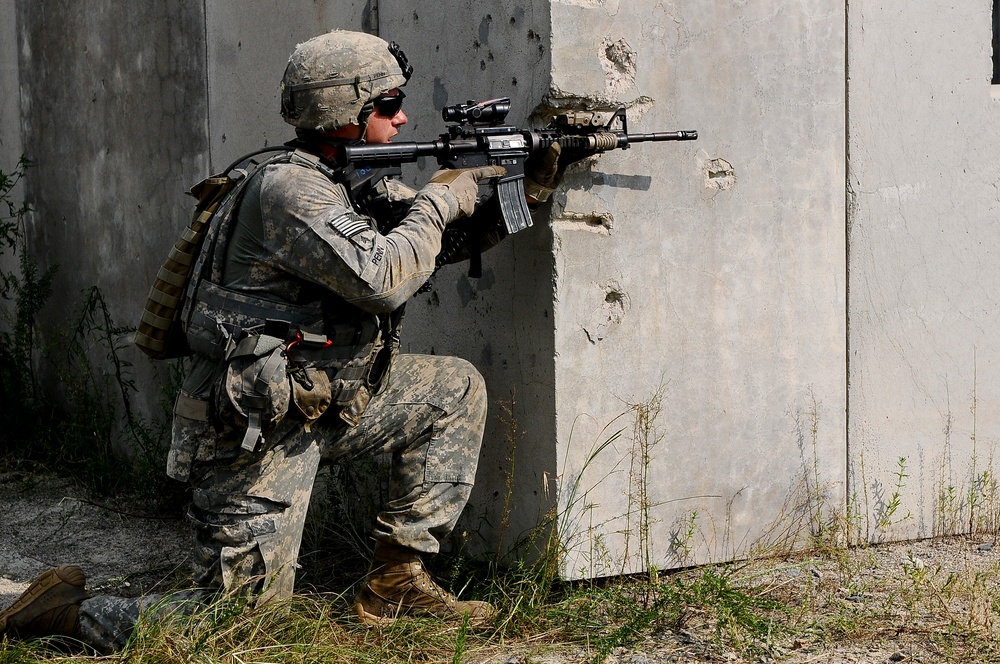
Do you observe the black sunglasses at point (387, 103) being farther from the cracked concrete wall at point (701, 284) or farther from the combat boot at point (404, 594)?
the combat boot at point (404, 594)

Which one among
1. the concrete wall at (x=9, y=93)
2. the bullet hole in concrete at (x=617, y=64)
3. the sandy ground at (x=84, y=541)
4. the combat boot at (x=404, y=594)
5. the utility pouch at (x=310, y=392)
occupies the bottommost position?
the sandy ground at (x=84, y=541)

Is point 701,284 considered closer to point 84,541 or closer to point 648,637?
point 648,637

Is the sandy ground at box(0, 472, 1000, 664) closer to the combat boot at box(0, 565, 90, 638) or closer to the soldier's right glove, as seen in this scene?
the combat boot at box(0, 565, 90, 638)

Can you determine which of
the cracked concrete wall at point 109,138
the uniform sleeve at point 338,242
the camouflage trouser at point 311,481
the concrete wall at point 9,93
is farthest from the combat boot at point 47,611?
the concrete wall at point 9,93

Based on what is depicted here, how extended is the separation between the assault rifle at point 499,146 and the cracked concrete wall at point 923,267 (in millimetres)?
1157

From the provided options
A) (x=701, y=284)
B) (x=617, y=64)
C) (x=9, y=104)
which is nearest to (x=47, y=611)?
(x=701, y=284)

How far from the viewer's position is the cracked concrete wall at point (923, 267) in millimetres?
4320

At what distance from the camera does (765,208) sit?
4105 mm

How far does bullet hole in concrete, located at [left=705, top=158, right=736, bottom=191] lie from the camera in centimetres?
402

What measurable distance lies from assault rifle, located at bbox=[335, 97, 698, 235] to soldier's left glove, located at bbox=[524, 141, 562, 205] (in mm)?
34

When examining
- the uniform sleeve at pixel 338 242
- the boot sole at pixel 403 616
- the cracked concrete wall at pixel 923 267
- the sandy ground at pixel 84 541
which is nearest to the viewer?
the uniform sleeve at pixel 338 242

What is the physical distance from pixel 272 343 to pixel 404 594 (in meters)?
0.89

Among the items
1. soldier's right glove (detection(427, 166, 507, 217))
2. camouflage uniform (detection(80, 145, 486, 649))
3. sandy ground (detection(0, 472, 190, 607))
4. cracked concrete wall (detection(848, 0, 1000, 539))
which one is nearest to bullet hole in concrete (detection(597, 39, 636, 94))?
soldier's right glove (detection(427, 166, 507, 217))

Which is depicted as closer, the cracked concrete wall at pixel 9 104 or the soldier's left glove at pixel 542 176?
the soldier's left glove at pixel 542 176
